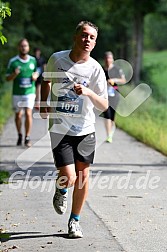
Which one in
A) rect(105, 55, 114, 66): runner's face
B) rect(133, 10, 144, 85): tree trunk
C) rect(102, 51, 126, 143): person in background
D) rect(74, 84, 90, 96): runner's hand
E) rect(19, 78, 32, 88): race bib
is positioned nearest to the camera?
rect(74, 84, 90, 96): runner's hand

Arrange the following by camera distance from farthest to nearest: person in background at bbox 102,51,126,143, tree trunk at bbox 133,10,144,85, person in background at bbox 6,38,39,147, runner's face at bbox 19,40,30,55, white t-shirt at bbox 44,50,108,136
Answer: tree trunk at bbox 133,10,144,85 < person in background at bbox 102,51,126,143 < person in background at bbox 6,38,39,147 < runner's face at bbox 19,40,30,55 < white t-shirt at bbox 44,50,108,136

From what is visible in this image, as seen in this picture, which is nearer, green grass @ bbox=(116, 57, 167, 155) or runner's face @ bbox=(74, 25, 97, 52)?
runner's face @ bbox=(74, 25, 97, 52)

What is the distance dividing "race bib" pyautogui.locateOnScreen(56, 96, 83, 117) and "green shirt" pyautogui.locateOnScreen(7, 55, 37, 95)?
315 inches

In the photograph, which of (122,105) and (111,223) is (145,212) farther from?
(122,105)

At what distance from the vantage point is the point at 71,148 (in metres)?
8.05

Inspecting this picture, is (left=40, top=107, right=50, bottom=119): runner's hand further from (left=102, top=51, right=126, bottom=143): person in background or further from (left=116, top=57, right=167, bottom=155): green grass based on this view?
(left=102, top=51, right=126, bottom=143): person in background

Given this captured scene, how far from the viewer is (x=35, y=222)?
8.83 meters

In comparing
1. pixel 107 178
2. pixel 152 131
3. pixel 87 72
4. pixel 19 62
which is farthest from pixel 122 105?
pixel 87 72

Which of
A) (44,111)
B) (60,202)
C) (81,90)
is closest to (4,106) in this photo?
(44,111)

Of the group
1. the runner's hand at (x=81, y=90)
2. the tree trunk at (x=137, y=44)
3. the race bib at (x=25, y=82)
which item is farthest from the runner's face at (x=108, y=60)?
the tree trunk at (x=137, y=44)

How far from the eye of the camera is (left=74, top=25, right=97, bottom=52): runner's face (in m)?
7.87

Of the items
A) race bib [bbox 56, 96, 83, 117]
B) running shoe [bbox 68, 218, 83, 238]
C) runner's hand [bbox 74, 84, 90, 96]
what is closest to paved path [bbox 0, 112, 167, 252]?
running shoe [bbox 68, 218, 83, 238]

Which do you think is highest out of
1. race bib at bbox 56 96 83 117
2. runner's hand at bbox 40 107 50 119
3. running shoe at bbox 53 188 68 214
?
race bib at bbox 56 96 83 117

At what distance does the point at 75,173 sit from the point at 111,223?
3.39 ft
